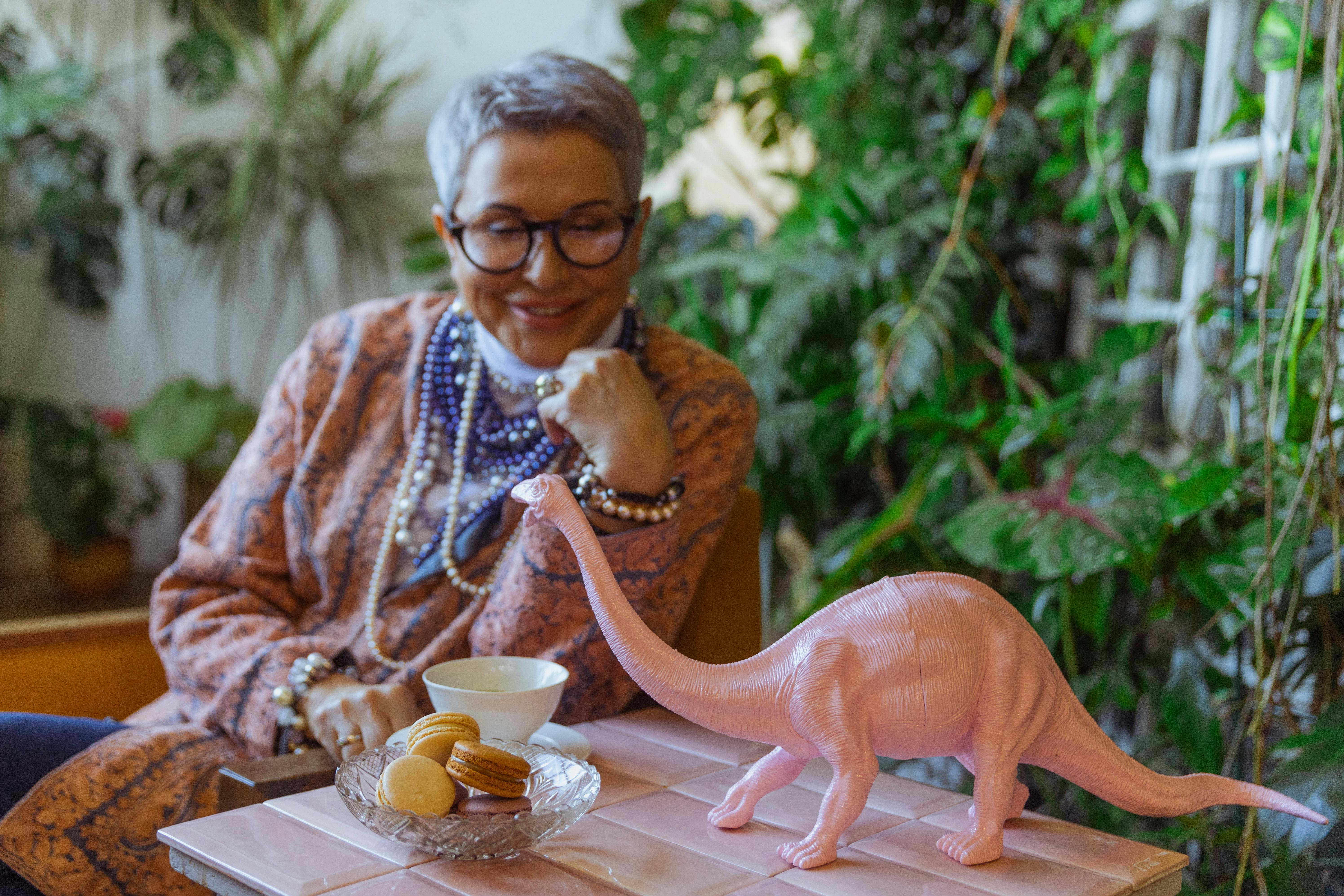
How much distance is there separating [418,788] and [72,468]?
2798 mm

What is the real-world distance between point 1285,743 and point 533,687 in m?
0.85

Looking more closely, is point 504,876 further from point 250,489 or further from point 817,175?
point 817,175

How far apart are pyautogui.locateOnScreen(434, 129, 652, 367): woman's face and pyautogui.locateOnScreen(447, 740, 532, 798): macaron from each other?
608mm

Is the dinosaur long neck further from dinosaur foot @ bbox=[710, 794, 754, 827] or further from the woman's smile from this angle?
the woman's smile

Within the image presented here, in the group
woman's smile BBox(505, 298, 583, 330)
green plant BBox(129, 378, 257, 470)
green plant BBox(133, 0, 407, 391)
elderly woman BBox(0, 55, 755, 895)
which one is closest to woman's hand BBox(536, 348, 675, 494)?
elderly woman BBox(0, 55, 755, 895)

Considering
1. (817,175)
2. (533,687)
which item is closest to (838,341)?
(817,175)

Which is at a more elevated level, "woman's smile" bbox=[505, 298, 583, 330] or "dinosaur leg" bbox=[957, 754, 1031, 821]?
"woman's smile" bbox=[505, 298, 583, 330]


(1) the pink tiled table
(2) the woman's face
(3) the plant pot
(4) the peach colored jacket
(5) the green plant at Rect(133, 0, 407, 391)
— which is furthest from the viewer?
(5) the green plant at Rect(133, 0, 407, 391)

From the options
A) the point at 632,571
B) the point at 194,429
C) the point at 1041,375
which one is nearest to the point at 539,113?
the point at 632,571

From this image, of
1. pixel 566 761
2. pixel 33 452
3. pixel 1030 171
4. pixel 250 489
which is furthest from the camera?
pixel 33 452

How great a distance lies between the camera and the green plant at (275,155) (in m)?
3.17

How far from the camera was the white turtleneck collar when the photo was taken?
127 cm

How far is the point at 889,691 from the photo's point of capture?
716 mm

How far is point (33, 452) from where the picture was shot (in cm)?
297
